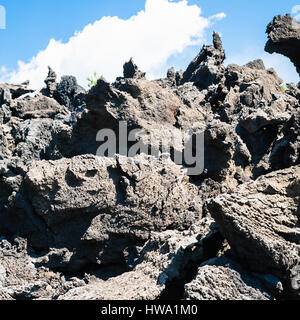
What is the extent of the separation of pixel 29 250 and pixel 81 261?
2.86 ft

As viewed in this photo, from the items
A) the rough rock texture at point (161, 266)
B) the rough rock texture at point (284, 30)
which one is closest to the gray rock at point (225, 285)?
the rough rock texture at point (161, 266)

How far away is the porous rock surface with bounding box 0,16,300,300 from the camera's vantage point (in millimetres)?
3961

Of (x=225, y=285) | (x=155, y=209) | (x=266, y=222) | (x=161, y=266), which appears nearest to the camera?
(x=225, y=285)

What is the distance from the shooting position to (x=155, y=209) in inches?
213

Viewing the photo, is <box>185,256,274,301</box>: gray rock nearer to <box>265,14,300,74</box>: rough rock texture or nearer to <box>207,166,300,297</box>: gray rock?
<box>207,166,300,297</box>: gray rock

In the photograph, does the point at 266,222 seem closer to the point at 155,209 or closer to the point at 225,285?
the point at 225,285

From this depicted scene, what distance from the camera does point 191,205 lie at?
18.4 feet

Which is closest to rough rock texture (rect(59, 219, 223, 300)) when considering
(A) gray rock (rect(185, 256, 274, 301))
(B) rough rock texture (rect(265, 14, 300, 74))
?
(A) gray rock (rect(185, 256, 274, 301))

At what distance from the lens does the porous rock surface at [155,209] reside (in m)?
3.96

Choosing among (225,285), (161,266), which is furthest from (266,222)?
(161,266)

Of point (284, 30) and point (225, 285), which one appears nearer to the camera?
point (225, 285)

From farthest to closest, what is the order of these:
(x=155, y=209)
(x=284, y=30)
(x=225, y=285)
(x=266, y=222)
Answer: (x=284, y=30) < (x=155, y=209) < (x=266, y=222) < (x=225, y=285)

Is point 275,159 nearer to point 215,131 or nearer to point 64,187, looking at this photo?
point 215,131
